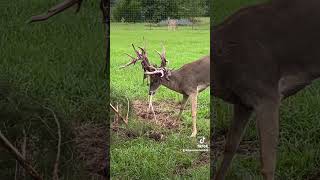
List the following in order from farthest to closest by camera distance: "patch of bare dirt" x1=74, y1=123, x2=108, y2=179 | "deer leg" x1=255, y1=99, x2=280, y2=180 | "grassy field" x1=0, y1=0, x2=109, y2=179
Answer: "patch of bare dirt" x1=74, y1=123, x2=108, y2=179, "grassy field" x1=0, y1=0, x2=109, y2=179, "deer leg" x1=255, y1=99, x2=280, y2=180

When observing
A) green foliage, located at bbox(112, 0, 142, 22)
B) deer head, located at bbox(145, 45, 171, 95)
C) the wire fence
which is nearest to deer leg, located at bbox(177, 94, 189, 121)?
deer head, located at bbox(145, 45, 171, 95)

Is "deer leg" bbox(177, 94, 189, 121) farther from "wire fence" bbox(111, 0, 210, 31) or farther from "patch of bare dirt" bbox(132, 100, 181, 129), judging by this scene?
"wire fence" bbox(111, 0, 210, 31)

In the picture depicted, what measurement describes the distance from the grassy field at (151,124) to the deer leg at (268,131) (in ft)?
1.24

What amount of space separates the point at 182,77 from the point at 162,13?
15.7 inches

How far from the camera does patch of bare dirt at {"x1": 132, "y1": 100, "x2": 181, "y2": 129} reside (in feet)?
9.40

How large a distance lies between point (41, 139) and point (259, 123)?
127 centimetres

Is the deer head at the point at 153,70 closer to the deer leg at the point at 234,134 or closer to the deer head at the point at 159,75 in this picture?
the deer head at the point at 159,75

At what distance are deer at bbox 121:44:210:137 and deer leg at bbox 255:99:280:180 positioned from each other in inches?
16.2

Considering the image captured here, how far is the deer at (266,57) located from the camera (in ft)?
8.35

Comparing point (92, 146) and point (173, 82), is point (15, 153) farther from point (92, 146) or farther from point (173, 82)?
point (92, 146)

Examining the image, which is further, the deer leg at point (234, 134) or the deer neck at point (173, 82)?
the deer neck at point (173, 82)

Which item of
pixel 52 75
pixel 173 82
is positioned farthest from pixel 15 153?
pixel 52 75

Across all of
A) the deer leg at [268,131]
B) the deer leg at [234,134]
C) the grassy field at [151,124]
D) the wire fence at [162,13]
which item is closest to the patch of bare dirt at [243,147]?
the deer leg at [234,134]

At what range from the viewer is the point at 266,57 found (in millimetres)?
2590
